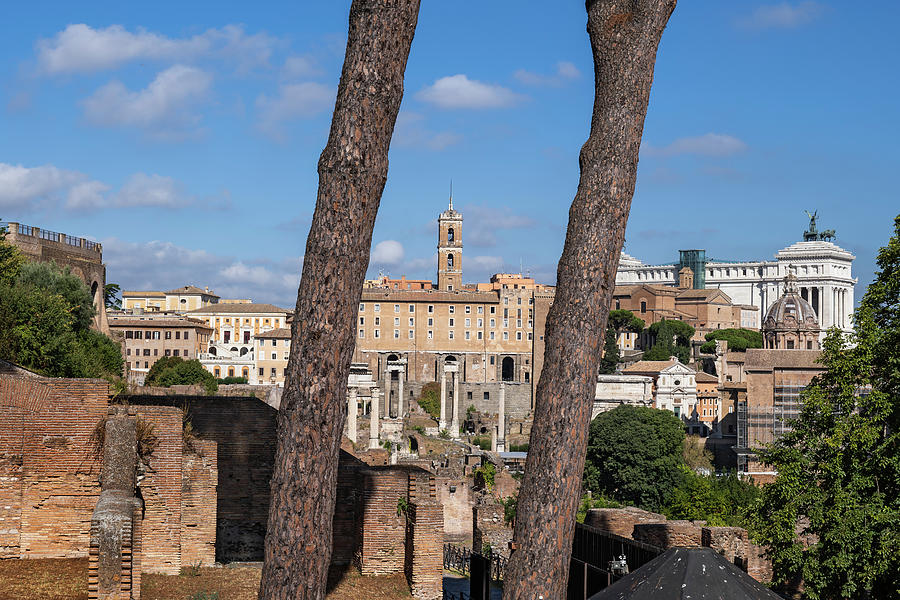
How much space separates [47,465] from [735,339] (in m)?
78.9

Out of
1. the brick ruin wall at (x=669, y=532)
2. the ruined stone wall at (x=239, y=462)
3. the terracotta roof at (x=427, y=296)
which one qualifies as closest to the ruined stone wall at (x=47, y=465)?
the ruined stone wall at (x=239, y=462)

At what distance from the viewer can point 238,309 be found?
86.0 m

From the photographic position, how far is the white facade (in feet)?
353

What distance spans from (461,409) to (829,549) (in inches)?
2315

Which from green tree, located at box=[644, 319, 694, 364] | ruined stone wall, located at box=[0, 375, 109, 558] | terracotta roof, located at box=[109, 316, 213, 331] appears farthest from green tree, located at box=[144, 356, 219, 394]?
green tree, located at box=[644, 319, 694, 364]

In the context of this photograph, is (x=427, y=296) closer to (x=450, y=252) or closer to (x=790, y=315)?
(x=450, y=252)

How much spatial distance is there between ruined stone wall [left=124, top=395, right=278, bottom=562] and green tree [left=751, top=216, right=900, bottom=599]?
691cm

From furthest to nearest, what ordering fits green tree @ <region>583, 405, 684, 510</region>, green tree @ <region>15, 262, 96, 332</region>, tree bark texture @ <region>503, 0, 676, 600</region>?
green tree @ <region>583, 405, 684, 510</region> → green tree @ <region>15, 262, 96, 332</region> → tree bark texture @ <region>503, 0, 676, 600</region>

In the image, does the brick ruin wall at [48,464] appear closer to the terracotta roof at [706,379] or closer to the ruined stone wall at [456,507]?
the ruined stone wall at [456,507]

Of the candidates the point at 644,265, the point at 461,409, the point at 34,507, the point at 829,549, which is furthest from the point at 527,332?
the point at 34,507

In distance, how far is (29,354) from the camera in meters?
20.0

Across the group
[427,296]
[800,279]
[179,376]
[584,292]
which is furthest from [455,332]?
[584,292]

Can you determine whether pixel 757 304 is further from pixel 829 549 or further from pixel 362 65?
pixel 362 65

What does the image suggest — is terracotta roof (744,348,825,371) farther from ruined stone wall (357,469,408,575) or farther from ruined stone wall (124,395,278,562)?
ruined stone wall (124,395,278,562)
